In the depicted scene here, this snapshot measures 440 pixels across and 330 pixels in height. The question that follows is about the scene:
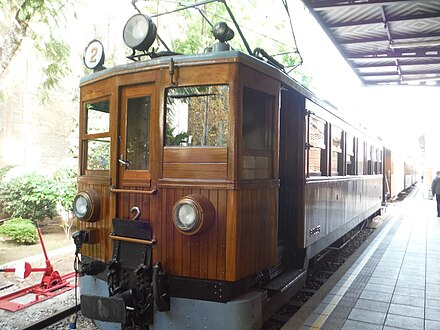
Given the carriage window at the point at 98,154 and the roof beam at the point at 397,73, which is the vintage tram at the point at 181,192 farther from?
the roof beam at the point at 397,73

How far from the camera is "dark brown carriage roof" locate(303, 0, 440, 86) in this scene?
8.20 m

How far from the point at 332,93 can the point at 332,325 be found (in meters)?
17.2

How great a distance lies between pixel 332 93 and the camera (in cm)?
1998

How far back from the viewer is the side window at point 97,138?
4164mm

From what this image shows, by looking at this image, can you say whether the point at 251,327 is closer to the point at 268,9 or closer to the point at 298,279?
the point at 298,279

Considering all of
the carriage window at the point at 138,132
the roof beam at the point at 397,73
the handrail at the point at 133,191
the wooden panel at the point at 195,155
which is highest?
the roof beam at the point at 397,73

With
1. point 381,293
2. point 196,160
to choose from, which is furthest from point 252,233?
point 381,293

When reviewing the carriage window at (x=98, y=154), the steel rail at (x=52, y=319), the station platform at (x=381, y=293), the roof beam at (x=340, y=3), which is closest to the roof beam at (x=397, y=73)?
the roof beam at (x=340, y=3)

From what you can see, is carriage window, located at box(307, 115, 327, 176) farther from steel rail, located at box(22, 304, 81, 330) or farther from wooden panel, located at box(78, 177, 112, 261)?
steel rail, located at box(22, 304, 81, 330)

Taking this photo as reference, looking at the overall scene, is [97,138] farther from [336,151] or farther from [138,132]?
[336,151]

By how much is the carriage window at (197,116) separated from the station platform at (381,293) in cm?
212

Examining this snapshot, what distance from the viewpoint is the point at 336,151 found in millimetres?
6605

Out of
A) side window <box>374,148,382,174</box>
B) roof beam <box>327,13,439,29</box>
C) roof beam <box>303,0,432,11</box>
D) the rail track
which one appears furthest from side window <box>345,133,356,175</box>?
side window <box>374,148,382,174</box>

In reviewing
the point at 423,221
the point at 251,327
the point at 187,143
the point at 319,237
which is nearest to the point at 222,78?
the point at 187,143
